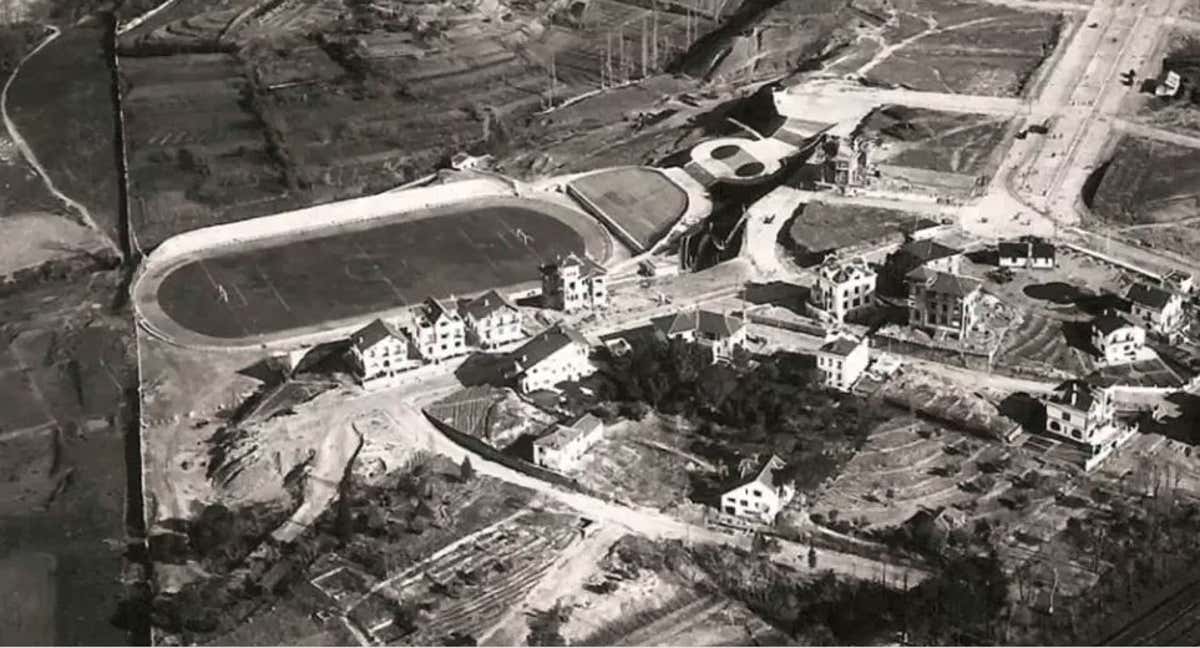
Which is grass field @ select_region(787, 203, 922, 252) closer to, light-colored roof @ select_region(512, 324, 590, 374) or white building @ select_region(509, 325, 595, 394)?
light-colored roof @ select_region(512, 324, 590, 374)

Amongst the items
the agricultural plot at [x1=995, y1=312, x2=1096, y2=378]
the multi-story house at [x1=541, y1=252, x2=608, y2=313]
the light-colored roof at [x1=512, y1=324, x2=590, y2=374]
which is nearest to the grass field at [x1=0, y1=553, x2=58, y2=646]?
the light-colored roof at [x1=512, y1=324, x2=590, y2=374]

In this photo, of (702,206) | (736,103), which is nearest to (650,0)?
(736,103)

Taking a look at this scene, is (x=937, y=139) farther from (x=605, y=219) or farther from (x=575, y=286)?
(x=575, y=286)

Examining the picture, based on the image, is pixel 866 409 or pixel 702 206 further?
pixel 702 206

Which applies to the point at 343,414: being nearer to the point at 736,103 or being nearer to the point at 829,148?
the point at 829,148

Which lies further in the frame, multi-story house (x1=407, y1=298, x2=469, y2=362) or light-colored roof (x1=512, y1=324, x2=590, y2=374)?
multi-story house (x1=407, y1=298, x2=469, y2=362)

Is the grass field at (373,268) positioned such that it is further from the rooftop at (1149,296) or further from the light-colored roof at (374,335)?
the rooftop at (1149,296)

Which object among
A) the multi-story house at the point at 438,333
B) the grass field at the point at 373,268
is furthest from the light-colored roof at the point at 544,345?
the grass field at the point at 373,268
